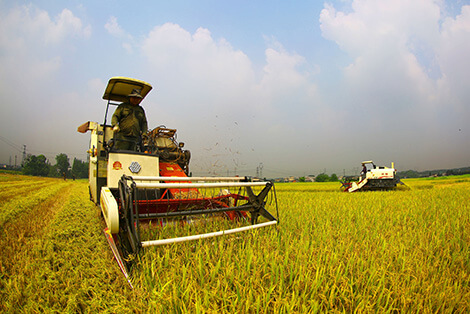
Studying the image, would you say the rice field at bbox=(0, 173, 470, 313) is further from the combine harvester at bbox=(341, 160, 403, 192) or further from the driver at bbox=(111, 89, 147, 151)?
the combine harvester at bbox=(341, 160, 403, 192)

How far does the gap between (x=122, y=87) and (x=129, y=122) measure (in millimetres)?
877

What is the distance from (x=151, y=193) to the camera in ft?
13.6

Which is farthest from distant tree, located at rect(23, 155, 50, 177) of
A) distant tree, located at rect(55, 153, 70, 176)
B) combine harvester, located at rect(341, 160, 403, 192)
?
combine harvester, located at rect(341, 160, 403, 192)

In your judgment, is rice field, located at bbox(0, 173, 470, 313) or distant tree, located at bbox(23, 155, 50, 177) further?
distant tree, located at bbox(23, 155, 50, 177)

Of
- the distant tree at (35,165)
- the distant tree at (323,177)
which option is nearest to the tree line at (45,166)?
the distant tree at (35,165)

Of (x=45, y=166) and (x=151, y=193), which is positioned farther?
(x=45, y=166)

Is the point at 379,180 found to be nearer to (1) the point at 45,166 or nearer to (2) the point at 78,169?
(1) the point at 45,166

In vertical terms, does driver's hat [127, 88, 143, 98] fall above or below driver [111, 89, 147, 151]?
above

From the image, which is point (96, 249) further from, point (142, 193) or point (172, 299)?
point (172, 299)

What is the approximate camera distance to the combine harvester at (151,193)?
2.24 metres

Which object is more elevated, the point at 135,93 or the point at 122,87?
the point at 122,87

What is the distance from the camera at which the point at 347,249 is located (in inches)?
88.2

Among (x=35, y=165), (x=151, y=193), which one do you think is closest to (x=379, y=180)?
(x=151, y=193)

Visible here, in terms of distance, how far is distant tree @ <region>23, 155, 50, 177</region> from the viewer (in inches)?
2808
